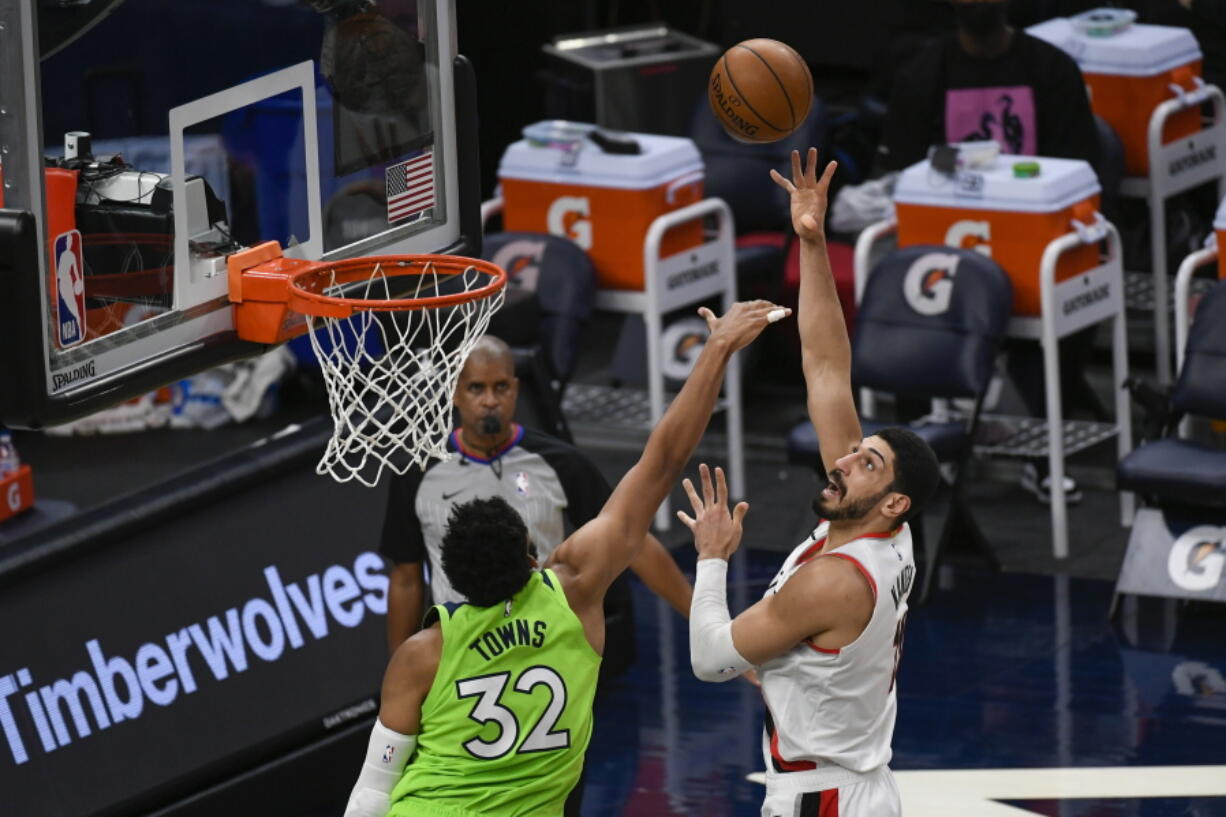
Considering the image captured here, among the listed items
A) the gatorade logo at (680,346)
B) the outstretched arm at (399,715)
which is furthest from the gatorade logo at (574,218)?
the outstretched arm at (399,715)

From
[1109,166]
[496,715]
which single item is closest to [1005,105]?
[1109,166]

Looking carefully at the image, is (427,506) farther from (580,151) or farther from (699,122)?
(699,122)

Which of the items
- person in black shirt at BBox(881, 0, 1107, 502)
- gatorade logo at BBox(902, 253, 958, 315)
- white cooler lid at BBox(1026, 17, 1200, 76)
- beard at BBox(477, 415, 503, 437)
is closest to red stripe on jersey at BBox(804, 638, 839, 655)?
beard at BBox(477, 415, 503, 437)

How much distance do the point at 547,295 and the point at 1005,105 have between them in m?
2.32

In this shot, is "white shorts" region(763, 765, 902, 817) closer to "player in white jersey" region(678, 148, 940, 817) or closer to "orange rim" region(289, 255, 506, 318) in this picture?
"player in white jersey" region(678, 148, 940, 817)

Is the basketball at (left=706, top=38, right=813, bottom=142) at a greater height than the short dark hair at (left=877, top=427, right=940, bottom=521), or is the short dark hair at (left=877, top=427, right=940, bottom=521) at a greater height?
the basketball at (left=706, top=38, right=813, bottom=142)

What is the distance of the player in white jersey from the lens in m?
5.44

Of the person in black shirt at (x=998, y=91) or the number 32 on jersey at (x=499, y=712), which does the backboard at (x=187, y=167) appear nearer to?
the number 32 on jersey at (x=499, y=712)

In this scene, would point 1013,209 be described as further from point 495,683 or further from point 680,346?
point 495,683

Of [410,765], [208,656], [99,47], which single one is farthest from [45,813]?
[99,47]

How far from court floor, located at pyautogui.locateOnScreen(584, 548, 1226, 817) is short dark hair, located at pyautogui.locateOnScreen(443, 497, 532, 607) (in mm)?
2372

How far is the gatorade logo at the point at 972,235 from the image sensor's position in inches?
383

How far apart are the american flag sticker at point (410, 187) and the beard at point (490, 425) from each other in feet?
2.81

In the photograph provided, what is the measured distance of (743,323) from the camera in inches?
214
